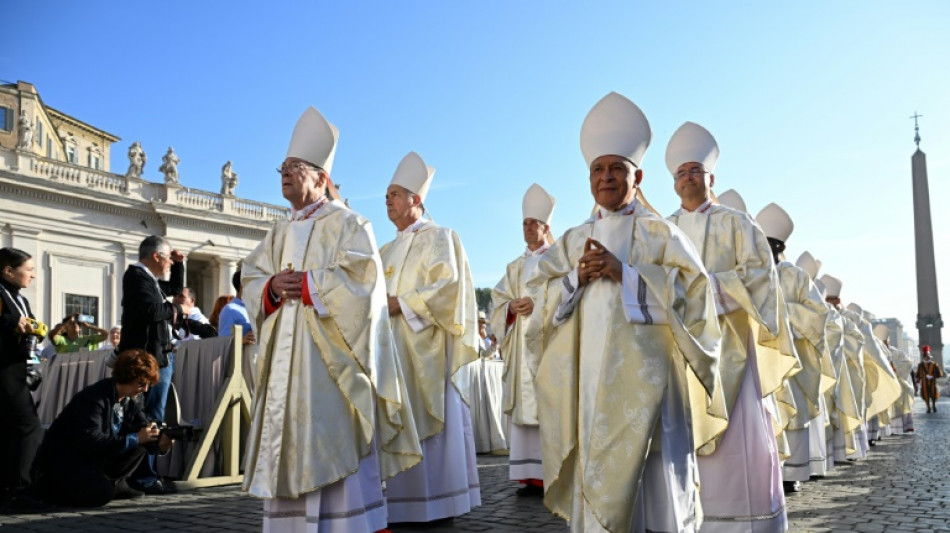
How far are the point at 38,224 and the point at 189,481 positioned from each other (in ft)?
129

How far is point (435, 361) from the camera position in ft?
21.0

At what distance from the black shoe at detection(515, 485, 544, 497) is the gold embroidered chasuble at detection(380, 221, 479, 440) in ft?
5.19

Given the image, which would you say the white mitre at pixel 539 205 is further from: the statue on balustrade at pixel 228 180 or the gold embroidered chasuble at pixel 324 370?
the statue on balustrade at pixel 228 180

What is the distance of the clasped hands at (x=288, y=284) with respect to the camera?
16.0ft

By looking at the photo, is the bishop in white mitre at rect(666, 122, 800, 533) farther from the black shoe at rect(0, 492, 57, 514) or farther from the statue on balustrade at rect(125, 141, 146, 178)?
the statue on balustrade at rect(125, 141, 146, 178)

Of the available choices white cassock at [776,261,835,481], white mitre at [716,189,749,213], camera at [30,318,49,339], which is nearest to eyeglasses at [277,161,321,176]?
camera at [30,318,49,339]

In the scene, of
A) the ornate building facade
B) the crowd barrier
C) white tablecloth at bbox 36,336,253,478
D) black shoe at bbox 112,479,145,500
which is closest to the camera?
black shoe at bbox 112,479,145,500

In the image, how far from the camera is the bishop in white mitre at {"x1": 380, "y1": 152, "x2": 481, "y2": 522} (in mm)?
6191

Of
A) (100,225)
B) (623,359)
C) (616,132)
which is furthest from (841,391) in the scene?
(100,225)

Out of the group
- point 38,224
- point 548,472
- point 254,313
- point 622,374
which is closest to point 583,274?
point 622,374

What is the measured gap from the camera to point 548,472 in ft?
14.2

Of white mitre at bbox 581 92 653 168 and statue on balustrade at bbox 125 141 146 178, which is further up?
statue on balustrade at bbox 125 141 146 178

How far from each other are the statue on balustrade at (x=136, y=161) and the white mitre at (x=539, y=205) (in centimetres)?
4393

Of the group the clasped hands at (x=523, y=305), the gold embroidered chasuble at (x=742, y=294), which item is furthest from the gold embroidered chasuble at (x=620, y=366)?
the clasped hands at (x=523, y=305)
